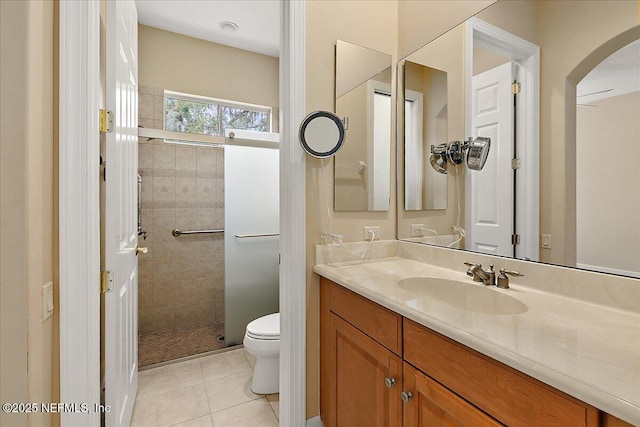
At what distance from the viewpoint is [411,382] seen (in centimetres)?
92

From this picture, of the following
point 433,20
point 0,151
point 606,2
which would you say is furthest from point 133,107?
point 606,2

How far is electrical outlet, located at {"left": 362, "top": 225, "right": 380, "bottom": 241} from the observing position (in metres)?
1.65

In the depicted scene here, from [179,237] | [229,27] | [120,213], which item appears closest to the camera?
[120,213]

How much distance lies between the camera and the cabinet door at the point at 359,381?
3.28 feet

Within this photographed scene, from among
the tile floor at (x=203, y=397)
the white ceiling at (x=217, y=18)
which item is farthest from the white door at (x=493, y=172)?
the white ceiling at (x=217, y=18)

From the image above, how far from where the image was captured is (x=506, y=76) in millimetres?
1243

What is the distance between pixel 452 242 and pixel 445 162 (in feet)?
1.37

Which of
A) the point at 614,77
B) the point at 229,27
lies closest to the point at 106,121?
the point at 614,77

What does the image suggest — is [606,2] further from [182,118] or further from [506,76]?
[182,118]

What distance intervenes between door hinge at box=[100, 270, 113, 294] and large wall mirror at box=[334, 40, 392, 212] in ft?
3.39

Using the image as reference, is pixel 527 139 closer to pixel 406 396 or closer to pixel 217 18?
pixel 406 396

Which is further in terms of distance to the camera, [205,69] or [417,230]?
[205,69]

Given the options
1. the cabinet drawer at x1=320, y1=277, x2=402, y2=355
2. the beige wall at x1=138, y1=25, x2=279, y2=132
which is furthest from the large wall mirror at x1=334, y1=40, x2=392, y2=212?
the beige wall at x1=138, y1=25, x2=279, y2=132

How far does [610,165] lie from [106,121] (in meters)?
1.80
